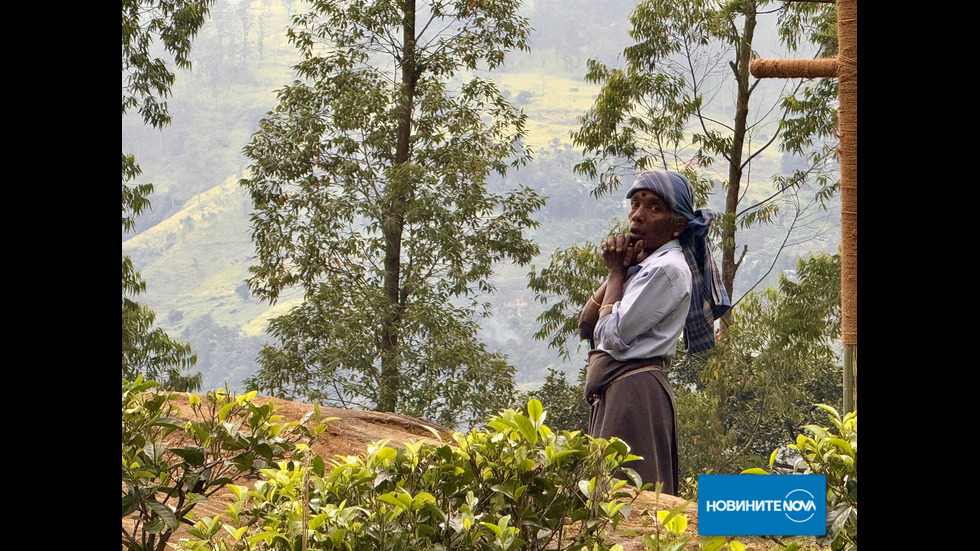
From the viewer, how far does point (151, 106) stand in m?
5.99

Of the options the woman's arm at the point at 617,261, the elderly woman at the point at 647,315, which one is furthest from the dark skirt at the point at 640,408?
the woman's arm at the point at 617,261

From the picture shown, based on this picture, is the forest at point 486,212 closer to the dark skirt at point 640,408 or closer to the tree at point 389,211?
the tree at point 389,211

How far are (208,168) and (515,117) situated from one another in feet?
18.1

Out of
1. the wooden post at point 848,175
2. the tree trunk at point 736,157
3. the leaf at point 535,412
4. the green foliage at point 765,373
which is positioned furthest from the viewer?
the green foliage at point 765,373

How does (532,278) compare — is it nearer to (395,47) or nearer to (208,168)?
(395,47)

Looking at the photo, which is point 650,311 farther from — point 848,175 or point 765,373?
point 765,373

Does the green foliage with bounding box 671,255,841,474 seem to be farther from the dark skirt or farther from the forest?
the dark skirt

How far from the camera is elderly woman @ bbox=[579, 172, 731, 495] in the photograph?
244cm

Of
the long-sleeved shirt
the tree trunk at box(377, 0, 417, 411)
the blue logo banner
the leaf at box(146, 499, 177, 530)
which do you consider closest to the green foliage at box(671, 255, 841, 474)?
the tree trunk at box(377, 0, 417, 411)

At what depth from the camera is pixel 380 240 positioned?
609 centimetres

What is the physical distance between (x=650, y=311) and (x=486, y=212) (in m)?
3.61

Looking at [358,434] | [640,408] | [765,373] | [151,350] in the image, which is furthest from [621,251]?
[151,350]

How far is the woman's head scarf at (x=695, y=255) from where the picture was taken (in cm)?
253
